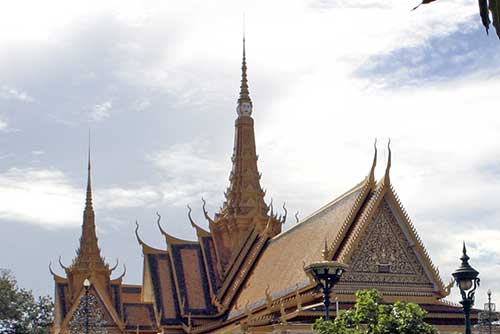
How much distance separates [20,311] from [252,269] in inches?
579

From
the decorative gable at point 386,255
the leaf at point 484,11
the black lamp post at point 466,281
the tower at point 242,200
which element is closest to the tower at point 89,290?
the tower at point 242,200

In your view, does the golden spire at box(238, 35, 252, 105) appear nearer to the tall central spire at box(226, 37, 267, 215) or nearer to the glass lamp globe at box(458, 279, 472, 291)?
the tall central spire at box(226, 37, 267, 215)

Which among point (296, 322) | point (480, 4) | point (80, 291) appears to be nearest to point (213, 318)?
point (80, 291)

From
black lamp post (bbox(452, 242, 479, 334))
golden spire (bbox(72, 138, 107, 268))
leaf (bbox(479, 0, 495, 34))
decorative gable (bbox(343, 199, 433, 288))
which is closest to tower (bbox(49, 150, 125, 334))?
golden spire (bbox(72, 138, 107, 268))

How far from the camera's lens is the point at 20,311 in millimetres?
46562

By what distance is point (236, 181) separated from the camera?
4181 centimetres

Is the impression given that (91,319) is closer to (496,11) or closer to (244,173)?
(244,173)

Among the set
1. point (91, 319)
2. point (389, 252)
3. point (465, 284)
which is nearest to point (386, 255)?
point (389, 252)

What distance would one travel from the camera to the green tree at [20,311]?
149 feet

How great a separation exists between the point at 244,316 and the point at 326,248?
17.2ft

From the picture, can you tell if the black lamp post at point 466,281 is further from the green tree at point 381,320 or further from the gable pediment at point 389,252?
the gable pediment at point 389,252

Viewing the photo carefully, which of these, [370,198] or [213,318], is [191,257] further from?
[370,198]

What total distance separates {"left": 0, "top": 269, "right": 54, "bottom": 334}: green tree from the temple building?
15.4ft

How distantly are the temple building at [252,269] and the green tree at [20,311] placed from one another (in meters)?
4.70
